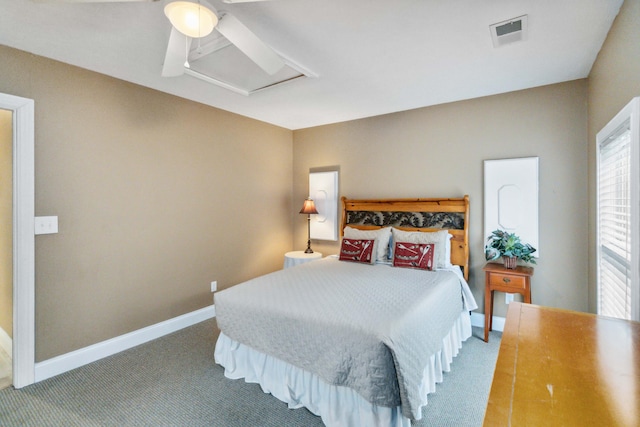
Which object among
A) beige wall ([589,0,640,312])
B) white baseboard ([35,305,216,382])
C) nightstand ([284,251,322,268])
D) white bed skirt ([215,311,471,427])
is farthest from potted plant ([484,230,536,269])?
white baseboard ([35,305,216,382])

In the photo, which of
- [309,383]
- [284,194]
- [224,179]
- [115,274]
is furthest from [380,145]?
[115,274]

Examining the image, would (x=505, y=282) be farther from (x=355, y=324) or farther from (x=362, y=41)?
(x=362, y=41)

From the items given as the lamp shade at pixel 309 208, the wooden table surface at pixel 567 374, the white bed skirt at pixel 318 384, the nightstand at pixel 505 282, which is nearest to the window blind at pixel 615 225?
the nightstand at pixel 505 282

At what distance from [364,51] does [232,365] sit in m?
2.67

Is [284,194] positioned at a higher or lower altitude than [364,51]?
lower

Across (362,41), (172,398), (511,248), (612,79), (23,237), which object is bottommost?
(172,398)

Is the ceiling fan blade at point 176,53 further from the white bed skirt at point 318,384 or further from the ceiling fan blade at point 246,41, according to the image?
the white bed skirt at point 318,384

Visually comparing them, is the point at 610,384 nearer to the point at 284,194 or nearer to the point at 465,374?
the point at 465,374

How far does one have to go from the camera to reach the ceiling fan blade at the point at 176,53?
1.67 meters

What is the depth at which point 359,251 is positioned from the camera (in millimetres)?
3572

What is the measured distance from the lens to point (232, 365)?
2.43 m

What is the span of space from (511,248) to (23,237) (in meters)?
4.17

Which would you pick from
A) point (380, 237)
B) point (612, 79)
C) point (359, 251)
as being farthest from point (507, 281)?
point (612, 79)

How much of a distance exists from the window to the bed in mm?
1049
